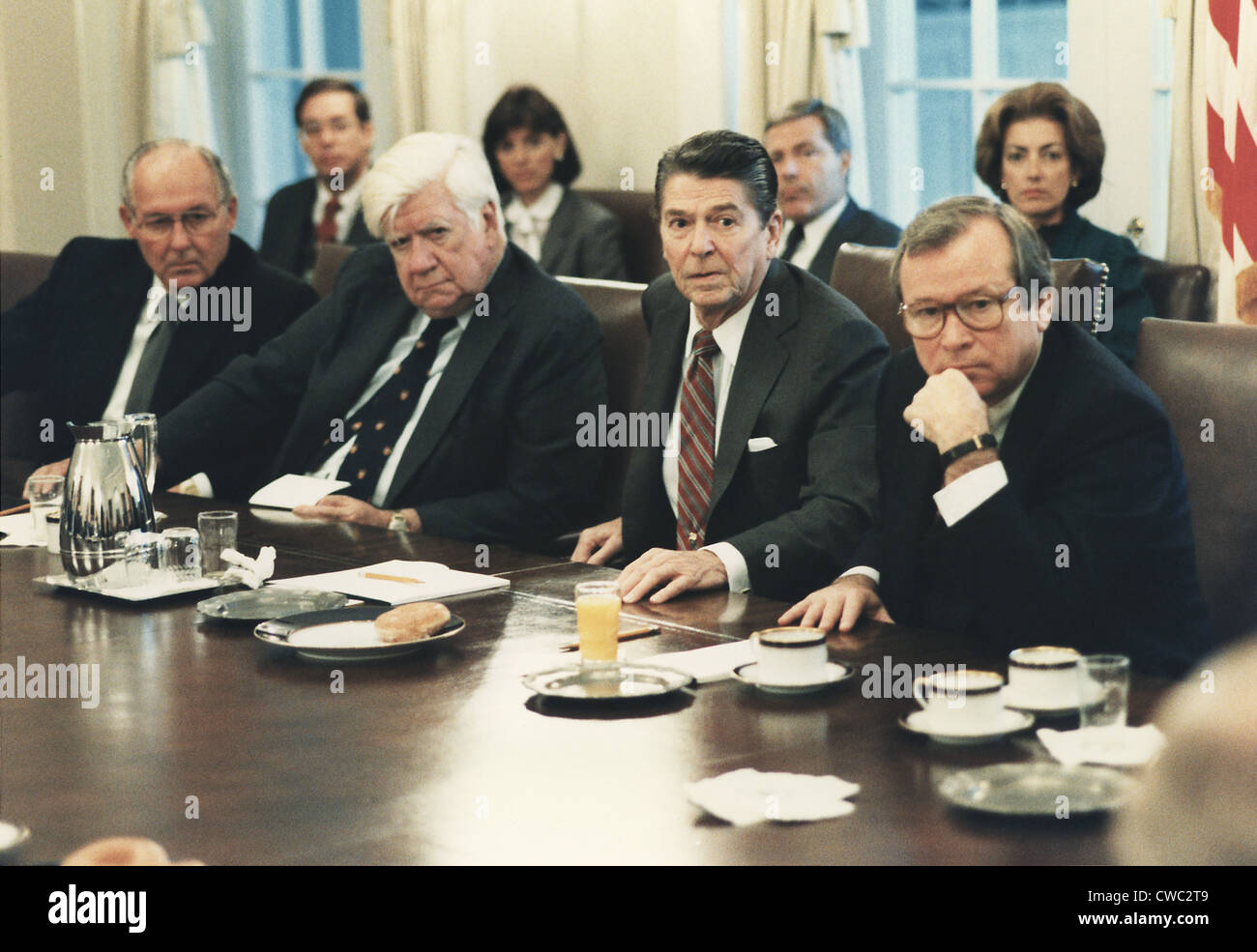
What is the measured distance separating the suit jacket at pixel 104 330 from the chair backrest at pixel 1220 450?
7.56 ft

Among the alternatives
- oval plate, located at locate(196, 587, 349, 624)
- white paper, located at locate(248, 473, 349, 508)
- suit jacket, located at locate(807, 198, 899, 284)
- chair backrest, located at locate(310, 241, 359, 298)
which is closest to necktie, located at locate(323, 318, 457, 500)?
white paper, located at locate(248, 473, 349, 508)

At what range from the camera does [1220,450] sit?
93.4 inches

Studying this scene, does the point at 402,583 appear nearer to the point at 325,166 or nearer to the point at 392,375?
the point at 392,375

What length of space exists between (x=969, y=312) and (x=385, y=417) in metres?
1.53

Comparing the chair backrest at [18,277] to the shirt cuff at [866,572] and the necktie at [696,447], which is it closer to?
the necktie at [696,447]

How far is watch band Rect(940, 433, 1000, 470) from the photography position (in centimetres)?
220

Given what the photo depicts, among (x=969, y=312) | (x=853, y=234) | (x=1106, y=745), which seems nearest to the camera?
(x=1106, y=745)

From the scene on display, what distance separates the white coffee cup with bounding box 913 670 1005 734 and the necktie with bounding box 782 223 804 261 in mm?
3180

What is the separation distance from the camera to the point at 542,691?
5.92 feet

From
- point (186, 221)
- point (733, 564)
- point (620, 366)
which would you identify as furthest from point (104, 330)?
point (733, 564)

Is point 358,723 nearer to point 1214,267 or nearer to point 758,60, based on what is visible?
point 1214,267

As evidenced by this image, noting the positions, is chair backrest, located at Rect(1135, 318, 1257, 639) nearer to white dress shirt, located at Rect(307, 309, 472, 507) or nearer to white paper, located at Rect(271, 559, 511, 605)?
white paper, located at Rect(271, 559, 511, 605)

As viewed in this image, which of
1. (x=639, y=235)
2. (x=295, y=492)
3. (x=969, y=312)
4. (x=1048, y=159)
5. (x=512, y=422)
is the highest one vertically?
(x=1048, y=159)
